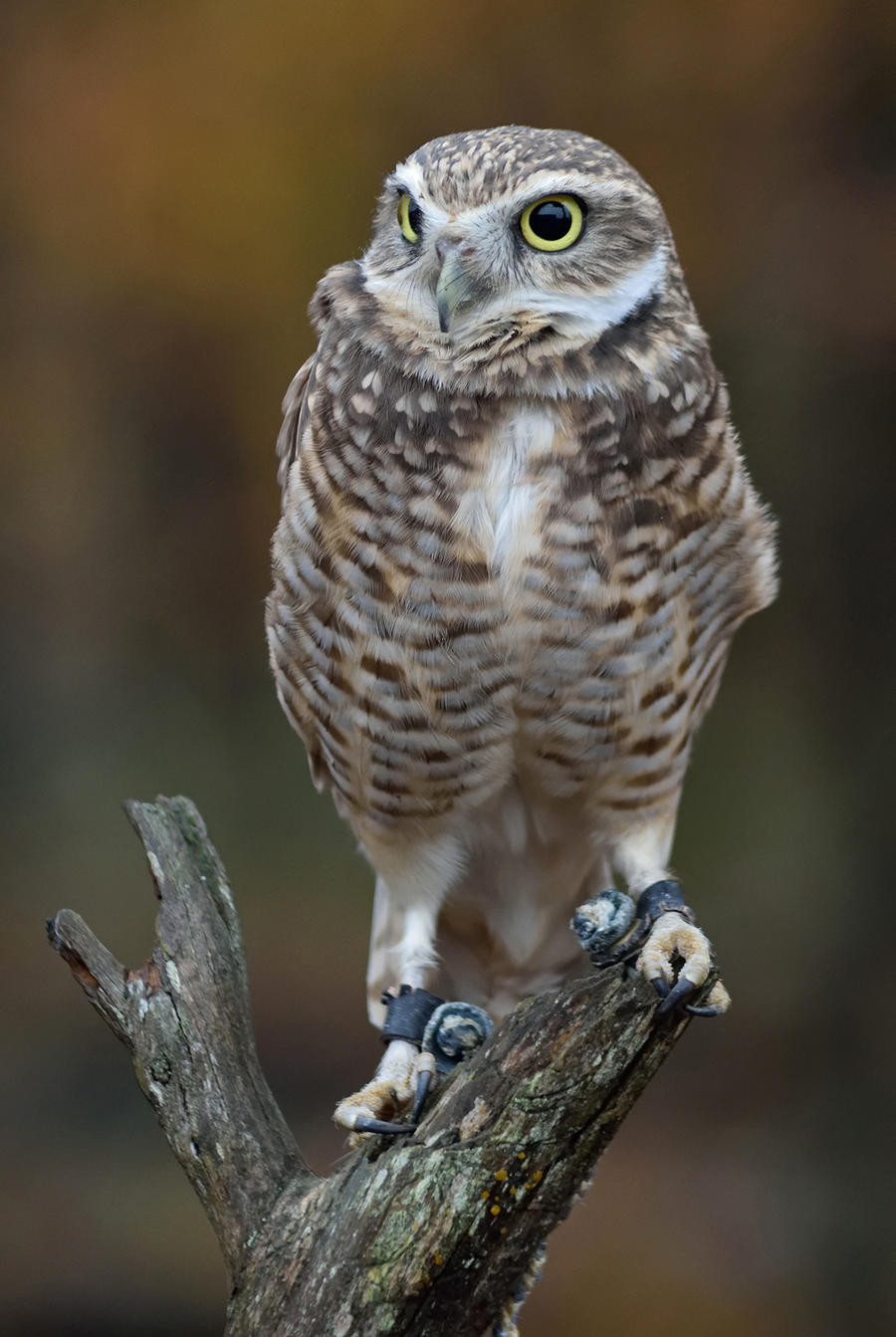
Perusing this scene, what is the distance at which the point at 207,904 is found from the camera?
1.83m

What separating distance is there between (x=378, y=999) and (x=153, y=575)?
5.35 feet

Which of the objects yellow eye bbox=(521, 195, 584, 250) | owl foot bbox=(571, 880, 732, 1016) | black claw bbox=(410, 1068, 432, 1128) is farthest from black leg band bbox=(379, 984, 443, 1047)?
yellow eye bbox=(521, 195, 584, 250)

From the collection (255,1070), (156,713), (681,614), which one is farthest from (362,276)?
(156,713)

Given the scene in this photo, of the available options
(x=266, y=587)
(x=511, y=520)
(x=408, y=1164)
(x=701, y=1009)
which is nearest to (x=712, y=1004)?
(x=701, y=1009)

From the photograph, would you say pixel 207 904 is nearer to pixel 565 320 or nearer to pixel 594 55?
pixel 565 320

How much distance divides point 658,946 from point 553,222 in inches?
31.7

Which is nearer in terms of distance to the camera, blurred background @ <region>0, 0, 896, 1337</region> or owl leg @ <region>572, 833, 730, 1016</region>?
owl leg @ <region>572, 833, 730, 1016</region>

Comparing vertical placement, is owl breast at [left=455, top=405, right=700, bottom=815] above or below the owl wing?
below

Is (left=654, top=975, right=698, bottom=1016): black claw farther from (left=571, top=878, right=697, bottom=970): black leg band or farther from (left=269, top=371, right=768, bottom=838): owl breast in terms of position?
(left=269, top=371, right=768, bottom=838): owl breast

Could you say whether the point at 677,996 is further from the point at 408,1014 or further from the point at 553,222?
the point at 553,222

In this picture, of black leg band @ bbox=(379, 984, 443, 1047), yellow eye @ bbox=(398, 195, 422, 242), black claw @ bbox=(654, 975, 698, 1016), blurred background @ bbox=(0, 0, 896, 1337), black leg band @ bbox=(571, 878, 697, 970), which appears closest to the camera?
black claw @ bbox=(654, 975, 698, 1016)

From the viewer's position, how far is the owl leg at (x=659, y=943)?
4.69 ft

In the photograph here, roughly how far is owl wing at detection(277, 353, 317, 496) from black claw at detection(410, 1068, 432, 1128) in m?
0.77

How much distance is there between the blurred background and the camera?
3.21 metres
